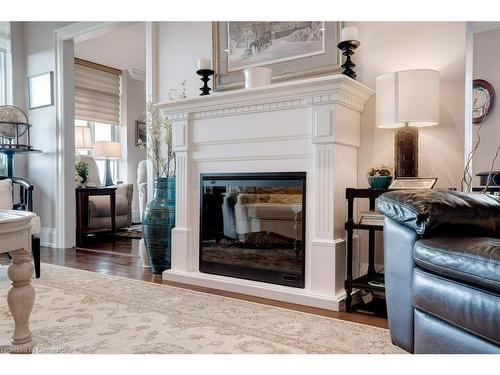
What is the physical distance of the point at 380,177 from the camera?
7.52 feet

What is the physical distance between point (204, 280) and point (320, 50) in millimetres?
1726

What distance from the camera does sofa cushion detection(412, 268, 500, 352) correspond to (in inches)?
43.3

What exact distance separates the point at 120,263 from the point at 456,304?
116 inches

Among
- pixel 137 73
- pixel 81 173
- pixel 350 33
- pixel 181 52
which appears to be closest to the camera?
pixel 350 33

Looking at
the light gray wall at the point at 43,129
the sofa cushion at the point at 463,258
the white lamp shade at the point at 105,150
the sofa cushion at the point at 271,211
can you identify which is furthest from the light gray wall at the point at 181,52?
the white lamp shade at the point at 105,150

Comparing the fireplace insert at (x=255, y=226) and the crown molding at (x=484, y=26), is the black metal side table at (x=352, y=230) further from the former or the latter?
the crown molding at (x=484, y=26)

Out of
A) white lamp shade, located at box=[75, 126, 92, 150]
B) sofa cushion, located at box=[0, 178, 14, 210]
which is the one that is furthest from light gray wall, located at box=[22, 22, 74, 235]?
white lamp shade, located at box=[75, 126, 92, 150]

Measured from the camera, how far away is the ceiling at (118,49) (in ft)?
17.0

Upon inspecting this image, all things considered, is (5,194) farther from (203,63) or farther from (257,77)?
(257,77)

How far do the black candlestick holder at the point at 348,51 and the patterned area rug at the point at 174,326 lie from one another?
1.45 meters

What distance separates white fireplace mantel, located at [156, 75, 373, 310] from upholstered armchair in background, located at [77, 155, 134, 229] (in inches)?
94.6

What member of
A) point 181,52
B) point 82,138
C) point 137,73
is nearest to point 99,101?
point 137,73
